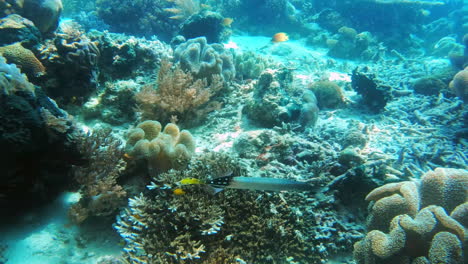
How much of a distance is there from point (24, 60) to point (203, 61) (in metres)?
3.88

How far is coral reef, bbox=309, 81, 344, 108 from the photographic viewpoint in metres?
6.81

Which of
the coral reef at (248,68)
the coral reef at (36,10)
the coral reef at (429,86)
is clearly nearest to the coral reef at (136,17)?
the coral reef at (36,10)

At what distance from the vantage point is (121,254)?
3016mm

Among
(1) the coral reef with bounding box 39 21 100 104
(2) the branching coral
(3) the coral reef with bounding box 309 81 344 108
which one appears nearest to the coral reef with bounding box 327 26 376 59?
(3) the coral reef with bounding box 309 81 344 108

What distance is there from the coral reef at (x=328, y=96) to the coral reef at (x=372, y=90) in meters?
0.71

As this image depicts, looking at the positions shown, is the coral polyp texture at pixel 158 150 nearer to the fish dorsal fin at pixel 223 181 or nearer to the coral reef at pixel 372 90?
the fish dorsal fin at pixel 223 181

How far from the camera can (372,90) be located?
6.71 meters

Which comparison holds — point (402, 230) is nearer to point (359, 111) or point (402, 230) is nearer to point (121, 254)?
point (121, 254)

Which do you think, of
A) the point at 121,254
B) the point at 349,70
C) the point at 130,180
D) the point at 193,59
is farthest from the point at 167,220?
the point at 349,70

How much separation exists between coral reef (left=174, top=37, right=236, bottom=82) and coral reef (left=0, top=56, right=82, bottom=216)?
374 centimetres

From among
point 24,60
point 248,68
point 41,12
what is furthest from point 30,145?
point 248,68

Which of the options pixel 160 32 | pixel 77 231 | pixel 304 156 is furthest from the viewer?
pixel 160 32

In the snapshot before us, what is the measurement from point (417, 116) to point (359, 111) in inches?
54.4

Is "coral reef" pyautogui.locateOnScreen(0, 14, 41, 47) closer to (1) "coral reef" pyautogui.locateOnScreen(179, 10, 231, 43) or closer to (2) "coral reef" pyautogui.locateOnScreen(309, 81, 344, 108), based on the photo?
(1) "coral reef" pyautogui.locateOnScreen(179, 10, 231, 43)
